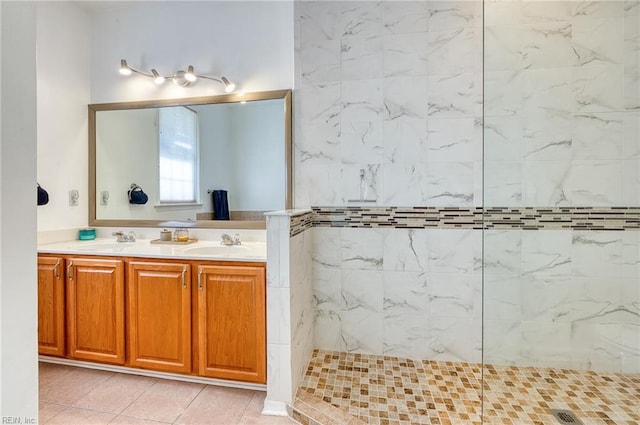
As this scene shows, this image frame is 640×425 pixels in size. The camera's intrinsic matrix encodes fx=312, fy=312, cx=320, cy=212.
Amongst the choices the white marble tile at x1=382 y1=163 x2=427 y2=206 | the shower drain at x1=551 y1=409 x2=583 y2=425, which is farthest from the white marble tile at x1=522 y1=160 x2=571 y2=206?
the shower drain at x1=551 y1=409 x2=583 y2=425

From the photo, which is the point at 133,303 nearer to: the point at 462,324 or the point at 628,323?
the point at 462,324

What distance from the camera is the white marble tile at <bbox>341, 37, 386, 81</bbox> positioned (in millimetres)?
2109

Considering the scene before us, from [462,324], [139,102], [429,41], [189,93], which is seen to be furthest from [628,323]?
[139,102]

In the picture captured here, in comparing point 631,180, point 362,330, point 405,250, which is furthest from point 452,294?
point 631,180

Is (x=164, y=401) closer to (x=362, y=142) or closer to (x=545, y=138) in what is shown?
(x=362, y=142)

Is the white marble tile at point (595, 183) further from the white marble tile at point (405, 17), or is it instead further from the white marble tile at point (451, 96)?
the white marble tile at point (405, 17)

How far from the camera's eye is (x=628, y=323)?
6.07ft

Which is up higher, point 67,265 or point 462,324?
point 67,265

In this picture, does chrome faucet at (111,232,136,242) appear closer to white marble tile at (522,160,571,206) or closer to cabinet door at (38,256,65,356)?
cabinet door at (38,256,65,356)

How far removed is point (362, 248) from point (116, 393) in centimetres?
172

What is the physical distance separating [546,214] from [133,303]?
8.54 ft

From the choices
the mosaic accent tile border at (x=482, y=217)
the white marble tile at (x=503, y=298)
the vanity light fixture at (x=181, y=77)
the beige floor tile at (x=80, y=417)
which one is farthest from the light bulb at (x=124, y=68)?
the white marble tile at (x=503, y=298)

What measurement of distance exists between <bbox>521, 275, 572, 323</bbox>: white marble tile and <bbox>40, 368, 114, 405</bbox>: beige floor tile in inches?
105

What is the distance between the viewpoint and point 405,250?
83.4 inches
